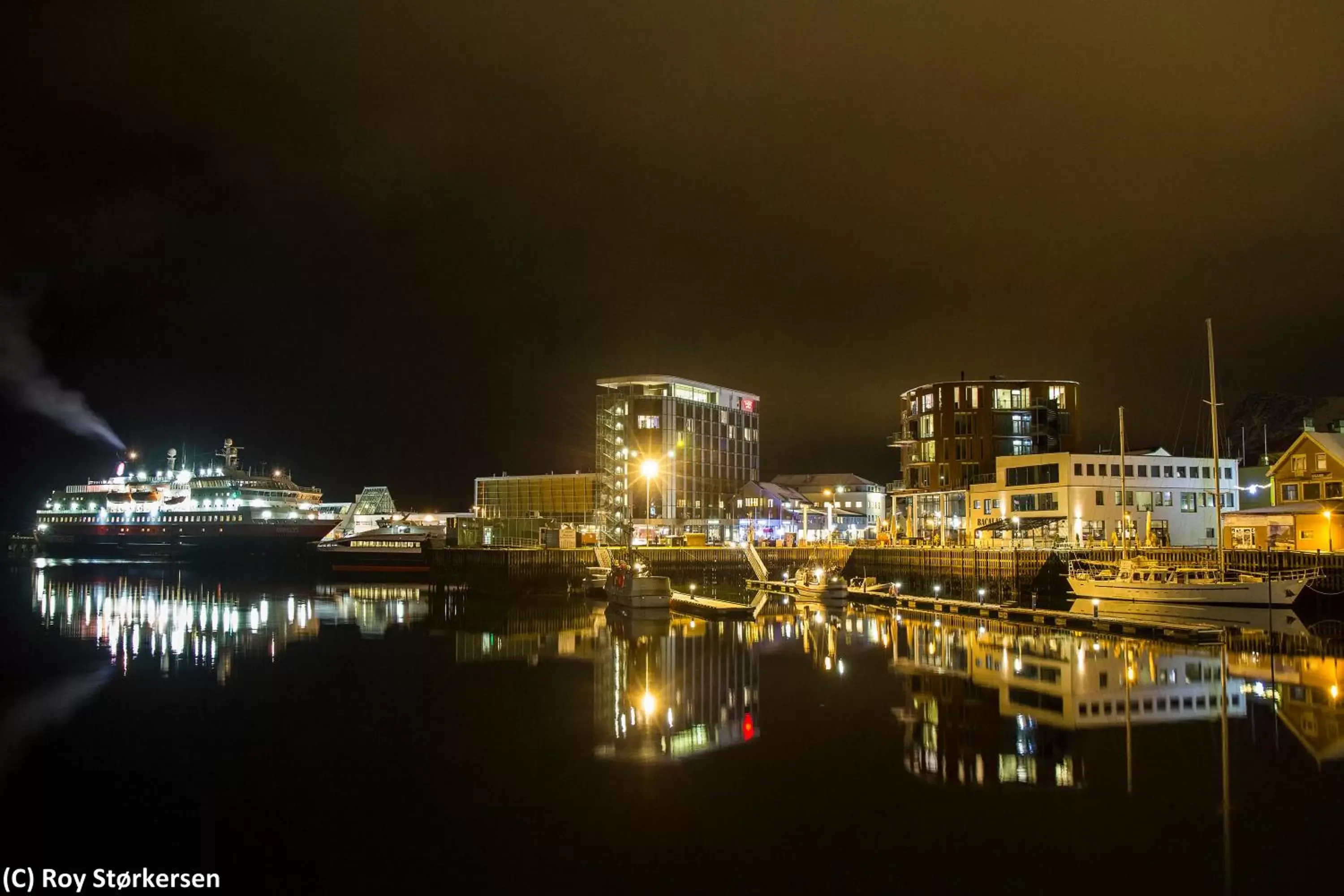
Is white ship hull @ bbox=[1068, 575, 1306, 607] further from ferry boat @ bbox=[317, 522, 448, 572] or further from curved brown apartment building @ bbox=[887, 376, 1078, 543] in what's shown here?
ferry boat @ bbox=[317, 522, 448, 572]

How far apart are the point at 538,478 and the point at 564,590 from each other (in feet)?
197

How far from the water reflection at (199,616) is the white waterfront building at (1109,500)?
1772 inches

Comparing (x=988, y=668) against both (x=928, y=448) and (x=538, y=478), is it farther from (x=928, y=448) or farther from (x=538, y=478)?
(x=538, y=478)

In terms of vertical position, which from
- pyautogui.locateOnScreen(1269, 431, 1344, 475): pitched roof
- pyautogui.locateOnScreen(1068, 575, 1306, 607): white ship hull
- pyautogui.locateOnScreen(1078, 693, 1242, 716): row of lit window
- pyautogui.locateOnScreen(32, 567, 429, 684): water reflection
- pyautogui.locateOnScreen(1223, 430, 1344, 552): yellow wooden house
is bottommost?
pyautogui.locateOnScreen(1078, 693, 1242, 716): row of lit window

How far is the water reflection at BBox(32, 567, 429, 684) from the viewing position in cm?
3541

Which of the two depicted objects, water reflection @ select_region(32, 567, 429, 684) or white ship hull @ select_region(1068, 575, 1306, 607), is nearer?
water reflection @ select_region(32, 567, 429, 684)

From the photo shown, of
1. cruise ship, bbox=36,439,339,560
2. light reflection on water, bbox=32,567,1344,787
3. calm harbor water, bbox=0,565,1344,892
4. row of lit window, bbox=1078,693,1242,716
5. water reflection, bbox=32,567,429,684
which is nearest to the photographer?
calm harbor water, bbox=0,565,1344,892

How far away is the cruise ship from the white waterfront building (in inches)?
3042

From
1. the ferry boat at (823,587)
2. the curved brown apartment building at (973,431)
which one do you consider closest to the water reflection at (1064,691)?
the ferry boat at (823,587)

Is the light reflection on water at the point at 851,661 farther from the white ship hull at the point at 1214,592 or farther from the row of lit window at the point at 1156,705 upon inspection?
the white ship hull at the point at 1214,592

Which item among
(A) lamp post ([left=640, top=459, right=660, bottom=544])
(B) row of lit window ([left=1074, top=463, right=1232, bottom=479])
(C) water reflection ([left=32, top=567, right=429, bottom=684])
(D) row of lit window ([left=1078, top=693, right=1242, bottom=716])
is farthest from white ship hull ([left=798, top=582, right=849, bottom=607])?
(A) lamp post ([left=640, top=459, right=660, bottom=544])

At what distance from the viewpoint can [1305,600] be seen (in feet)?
155

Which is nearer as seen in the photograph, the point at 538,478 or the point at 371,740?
the point at 371,740

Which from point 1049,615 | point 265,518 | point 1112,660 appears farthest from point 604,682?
point 265,518
